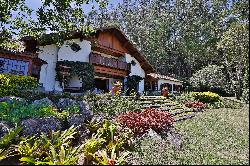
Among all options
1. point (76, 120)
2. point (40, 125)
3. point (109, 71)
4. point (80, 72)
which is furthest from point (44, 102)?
point (109, 71)

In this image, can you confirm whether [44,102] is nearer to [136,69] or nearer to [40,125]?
[40,125]

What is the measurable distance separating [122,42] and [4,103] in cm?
2159

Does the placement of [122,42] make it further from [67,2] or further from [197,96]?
[67,2]

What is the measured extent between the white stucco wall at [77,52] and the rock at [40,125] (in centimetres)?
1524

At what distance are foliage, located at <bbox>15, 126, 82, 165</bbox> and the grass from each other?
1.97 meters

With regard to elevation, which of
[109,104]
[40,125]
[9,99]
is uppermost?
[9,99]

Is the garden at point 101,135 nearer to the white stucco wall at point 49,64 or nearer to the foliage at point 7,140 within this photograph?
the foliage at point 7,140

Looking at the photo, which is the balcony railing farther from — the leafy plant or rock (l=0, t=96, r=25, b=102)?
the leafy plant

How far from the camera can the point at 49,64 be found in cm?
2822

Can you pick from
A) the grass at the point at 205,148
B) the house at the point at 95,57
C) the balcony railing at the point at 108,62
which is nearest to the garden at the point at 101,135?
the grass at the point at 205,148

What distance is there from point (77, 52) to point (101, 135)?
18.0 meters

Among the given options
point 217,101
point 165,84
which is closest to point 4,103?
point 217,101

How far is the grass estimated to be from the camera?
28.2 ft

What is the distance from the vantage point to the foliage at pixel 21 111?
510 inches
